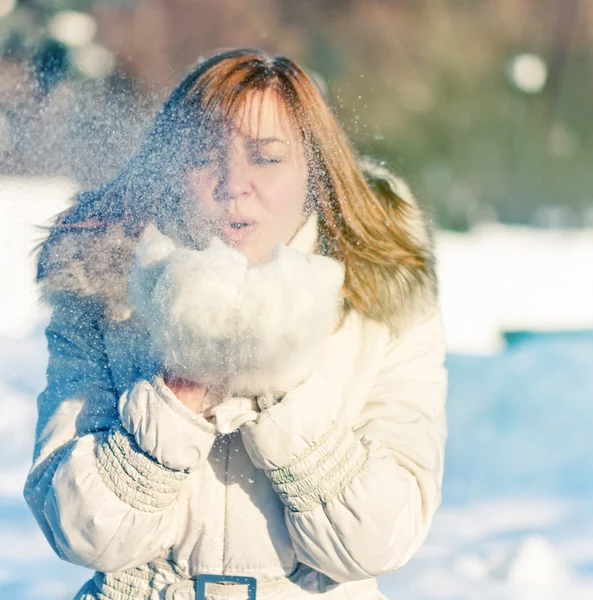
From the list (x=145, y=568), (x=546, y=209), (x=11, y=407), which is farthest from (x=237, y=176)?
(x=546, y=209)

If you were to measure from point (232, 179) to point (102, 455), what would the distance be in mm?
331

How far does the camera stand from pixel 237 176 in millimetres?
1076

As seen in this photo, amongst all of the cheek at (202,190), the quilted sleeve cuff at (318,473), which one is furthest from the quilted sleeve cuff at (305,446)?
the cheek at (202,190)

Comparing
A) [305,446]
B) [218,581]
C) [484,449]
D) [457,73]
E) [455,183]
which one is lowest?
[218,581]

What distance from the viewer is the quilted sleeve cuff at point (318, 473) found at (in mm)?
1021

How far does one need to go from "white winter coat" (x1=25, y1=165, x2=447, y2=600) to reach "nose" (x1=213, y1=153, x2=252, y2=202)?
0.35 ft

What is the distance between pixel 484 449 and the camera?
110 inches

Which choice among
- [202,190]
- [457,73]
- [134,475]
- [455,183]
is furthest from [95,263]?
[457,73]

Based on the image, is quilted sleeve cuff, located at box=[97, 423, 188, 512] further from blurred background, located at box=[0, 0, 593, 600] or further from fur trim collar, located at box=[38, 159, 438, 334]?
blurred background, located at box=[0, 0, 593, 600]

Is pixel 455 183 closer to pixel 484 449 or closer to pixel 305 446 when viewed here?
pixel 484 449

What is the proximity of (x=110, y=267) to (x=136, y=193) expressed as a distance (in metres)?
0.09

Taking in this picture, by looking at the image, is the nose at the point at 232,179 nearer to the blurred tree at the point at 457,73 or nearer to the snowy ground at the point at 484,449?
the snowy ground at the point at 484,449

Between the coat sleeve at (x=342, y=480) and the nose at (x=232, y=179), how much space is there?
22 centimetres

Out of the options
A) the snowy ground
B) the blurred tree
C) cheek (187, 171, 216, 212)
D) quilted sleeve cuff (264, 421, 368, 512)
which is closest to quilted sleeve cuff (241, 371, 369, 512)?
quilted sleeve cuff (264, 421, 368, 512)
